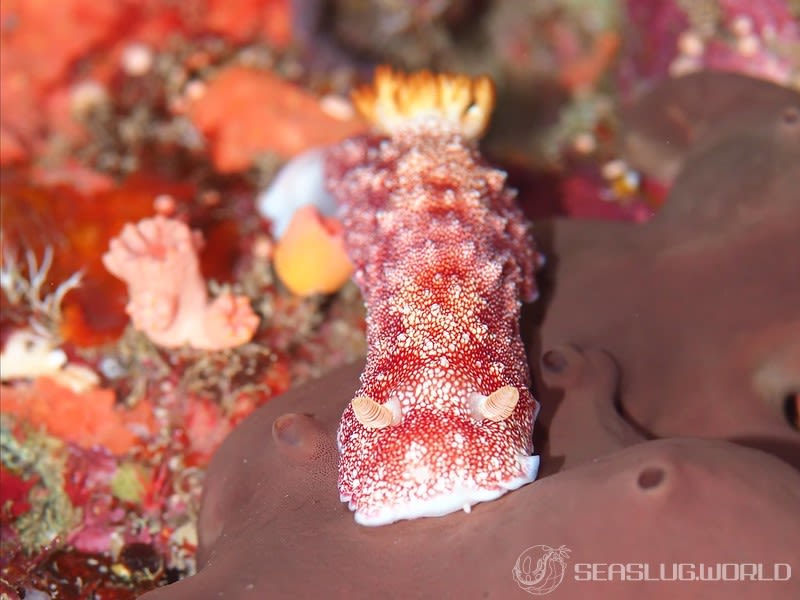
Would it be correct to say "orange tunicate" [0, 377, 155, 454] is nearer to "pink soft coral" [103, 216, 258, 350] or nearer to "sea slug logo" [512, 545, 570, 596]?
"pink soft coral" [103, 216, 258, 350]

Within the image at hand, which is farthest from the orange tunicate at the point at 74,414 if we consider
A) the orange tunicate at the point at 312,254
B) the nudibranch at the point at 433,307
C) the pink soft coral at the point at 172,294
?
the nudibranch at the point at 433,307

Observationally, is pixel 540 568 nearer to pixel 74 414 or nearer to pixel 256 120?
pixel 74 414

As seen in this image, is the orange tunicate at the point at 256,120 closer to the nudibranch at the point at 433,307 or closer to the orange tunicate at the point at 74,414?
the nudibranch at the point at 433,307

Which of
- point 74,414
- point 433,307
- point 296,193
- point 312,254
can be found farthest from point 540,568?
point 296,193

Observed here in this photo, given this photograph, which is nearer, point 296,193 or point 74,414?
point 74,414

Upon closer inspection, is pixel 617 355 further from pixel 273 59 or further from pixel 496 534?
pixel 273 59

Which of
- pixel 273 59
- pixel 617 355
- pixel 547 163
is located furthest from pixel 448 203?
pixel 273 59

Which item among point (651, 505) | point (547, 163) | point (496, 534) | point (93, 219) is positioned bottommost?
point (547, 163)
